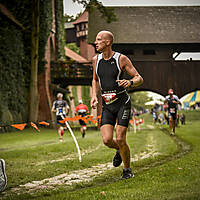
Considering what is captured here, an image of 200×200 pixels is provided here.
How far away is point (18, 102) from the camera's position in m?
20.1

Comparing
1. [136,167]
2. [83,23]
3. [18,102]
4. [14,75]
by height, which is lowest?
[136,167]

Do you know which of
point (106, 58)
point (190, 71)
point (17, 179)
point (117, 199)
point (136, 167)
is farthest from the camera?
point (190, 71)

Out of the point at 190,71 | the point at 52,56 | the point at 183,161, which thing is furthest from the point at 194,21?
the point at 183,161

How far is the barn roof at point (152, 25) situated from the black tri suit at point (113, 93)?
21.1 m

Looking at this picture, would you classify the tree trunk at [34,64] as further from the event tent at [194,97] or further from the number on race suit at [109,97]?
the event tent at [194,97]

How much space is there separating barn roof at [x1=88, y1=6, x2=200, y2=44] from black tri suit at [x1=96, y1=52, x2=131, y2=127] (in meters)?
21.1

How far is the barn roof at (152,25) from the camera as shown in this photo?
1019 inches

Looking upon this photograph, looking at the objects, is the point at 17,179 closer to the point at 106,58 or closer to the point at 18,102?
the point at 106,58

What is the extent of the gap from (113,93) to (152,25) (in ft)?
80.9

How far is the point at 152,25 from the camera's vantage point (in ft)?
91.4

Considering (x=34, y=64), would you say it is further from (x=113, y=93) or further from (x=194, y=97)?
(x=194, y=97)

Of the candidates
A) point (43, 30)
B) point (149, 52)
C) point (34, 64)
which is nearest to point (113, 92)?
point (34, 64)

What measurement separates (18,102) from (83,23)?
2445 cm

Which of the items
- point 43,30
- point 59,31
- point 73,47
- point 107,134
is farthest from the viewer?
point 73,47
